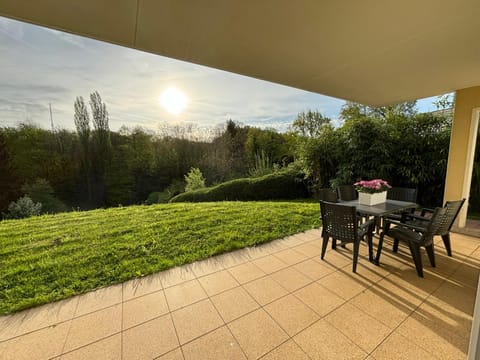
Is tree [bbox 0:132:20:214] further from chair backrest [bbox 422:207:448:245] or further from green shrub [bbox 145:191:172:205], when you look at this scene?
chair backrest [bbox 422:207:448:245]

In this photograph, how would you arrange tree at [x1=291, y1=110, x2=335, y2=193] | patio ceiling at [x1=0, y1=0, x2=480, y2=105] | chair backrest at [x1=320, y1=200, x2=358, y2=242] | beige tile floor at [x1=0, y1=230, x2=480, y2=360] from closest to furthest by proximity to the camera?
beige tile floor at [x1=0, y1=230, x2=480, y2=360] < patio ceiling at [x1=0, y1=0, x2=480, y2=105] < chair backrest at [x1=320, y1=200, x2=358, y2=242] < tree at [x1=291, y1=110, x2=335, y2=193]

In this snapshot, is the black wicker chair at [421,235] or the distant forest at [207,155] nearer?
the black wicker chair at [421,235]

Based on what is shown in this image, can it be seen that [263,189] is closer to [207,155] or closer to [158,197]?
[207,155]

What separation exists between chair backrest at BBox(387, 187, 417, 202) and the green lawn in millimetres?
1364

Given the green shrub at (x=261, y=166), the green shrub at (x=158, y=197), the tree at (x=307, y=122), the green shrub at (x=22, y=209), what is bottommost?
the green shrub at (x=158, y=197)

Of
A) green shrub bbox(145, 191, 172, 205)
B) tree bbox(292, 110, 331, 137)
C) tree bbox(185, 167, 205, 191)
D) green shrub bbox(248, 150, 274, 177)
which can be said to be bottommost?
green shrub bbox(145, 191, 172, 205)

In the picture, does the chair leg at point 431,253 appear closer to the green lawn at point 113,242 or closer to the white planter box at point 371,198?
the white planter box at point 371,198

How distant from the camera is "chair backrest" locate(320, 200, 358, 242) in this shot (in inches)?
84.9

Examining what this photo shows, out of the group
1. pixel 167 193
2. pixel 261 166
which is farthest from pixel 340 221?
pixel 167 193

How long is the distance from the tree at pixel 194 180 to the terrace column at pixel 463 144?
24.6 feet

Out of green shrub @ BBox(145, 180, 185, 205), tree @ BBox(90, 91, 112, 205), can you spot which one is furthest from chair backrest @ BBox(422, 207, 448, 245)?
tree @ BBox(90, 91, 112, 205)

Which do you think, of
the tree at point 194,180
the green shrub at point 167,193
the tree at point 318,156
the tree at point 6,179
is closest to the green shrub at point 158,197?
the green shrub at point 167,193

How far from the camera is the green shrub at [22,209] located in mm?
5293

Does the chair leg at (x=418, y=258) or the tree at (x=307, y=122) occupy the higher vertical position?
the tree at (x=307, y=122)
